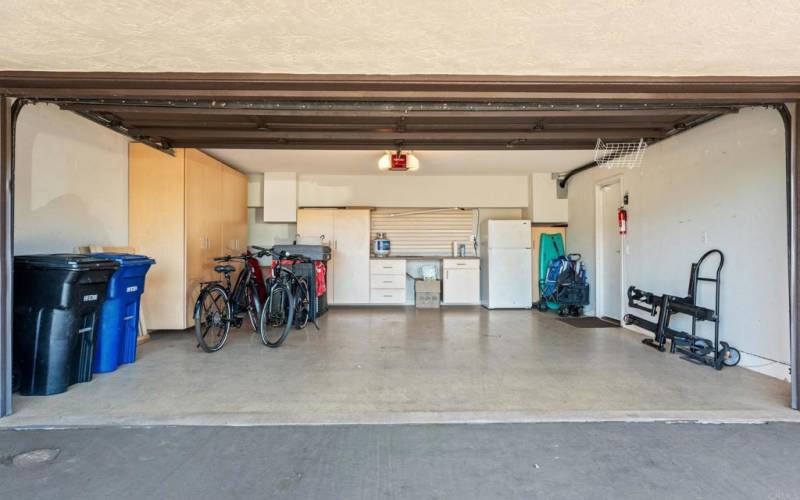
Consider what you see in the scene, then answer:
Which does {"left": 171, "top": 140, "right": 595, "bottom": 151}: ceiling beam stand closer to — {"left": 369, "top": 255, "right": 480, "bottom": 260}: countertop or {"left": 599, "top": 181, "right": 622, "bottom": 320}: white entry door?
{"left": 599, "top": 181, "right": 622, "bottom": 320}: white entry door

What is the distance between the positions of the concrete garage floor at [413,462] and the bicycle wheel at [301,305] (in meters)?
3.05

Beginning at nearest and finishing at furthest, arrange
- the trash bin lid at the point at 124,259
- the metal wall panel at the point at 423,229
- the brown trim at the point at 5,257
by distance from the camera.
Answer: the brown trim at the point at 5,257 → the trash bin lid at the point at 124,259 → the metal wall panel at the point at 423,229

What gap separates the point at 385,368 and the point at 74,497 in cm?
236

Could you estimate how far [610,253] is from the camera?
6.16 meters

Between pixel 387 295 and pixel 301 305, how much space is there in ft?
7.85

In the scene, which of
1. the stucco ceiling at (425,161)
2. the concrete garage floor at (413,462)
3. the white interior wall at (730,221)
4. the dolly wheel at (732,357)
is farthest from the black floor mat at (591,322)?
the concrete garage floor at (413,462)

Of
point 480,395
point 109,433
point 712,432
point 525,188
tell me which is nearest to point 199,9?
point 109,433

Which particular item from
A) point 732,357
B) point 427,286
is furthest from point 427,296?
point 732,357

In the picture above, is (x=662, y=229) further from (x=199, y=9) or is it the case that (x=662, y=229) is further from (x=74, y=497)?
(x=74, y=497)

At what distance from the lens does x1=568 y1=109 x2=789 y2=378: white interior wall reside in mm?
3451

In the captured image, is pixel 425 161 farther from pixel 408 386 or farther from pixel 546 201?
pixel 408 386

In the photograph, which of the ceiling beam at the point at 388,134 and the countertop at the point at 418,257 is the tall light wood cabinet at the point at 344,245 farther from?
the ceiling beam at the point at 388,134

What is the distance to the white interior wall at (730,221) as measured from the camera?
3451 millimetres

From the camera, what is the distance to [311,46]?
2305 millimetres
